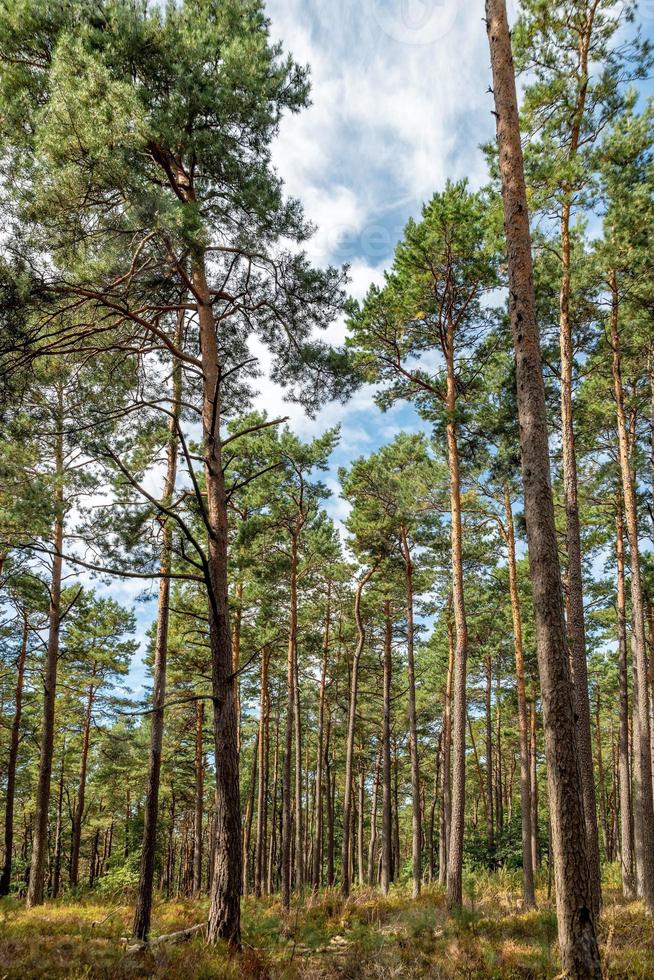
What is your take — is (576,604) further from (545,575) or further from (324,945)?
(324,945)

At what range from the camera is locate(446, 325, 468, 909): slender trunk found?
404 inches

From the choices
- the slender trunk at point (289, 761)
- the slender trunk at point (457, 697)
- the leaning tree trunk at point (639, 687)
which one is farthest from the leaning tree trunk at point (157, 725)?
the leaning tree trunk at point (639, 687)

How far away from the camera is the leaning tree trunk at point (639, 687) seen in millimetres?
11227

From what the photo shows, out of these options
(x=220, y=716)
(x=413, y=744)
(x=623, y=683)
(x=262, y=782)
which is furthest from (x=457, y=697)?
(x=262, y=782)

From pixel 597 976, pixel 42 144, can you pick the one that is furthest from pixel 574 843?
pixel 42 144

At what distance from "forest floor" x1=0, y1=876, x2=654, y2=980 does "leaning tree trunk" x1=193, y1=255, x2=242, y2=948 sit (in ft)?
1.37

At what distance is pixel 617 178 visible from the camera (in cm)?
916

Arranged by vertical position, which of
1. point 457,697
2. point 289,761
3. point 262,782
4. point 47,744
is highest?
point 457,697

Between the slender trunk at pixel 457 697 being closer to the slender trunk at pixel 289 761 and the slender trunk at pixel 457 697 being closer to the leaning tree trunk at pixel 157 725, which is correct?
the slender trunk at pixel 289 761

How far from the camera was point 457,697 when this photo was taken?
35.4 feet

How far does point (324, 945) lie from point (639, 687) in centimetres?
875

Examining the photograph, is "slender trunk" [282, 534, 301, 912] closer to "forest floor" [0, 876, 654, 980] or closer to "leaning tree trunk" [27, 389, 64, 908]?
"forest floor" [0, 876, 654, 980]

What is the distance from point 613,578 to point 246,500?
13.5 metres

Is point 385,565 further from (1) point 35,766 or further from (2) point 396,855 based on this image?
(2) point 396,855
